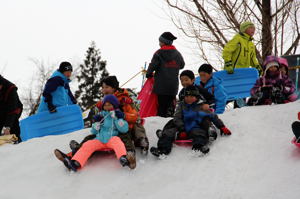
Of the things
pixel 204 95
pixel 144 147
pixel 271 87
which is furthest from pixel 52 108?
pixel 271 87

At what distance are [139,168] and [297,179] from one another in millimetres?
1700

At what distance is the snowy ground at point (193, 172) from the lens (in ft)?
10.9

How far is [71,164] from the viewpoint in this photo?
407 centimetres

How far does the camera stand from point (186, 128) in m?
4.47

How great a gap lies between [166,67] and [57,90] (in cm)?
195

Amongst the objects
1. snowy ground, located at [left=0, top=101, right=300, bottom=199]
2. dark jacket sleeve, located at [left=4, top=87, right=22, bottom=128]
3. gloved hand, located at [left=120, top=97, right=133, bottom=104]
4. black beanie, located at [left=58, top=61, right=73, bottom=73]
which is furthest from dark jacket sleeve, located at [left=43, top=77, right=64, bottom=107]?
gloved hand, located at [left=120, top=97, right=133, bottom=104]

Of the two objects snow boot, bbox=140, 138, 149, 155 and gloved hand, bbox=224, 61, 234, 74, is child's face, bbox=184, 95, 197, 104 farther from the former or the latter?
gloved hand, bbox=224, 61, 234, 74

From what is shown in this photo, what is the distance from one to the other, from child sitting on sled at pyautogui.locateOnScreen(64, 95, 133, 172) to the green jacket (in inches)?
123

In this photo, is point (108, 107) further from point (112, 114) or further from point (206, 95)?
point (206, 95)

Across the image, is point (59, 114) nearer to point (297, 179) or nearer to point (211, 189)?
point (211, 189)

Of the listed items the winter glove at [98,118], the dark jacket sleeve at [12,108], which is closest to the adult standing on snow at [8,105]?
the dark jacket sleeve at [12,108]

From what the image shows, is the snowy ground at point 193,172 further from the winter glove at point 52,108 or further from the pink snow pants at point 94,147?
the winter glove at point 52,108

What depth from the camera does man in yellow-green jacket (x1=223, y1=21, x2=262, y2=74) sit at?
673 cm

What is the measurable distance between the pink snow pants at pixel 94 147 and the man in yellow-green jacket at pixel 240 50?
11.2 ft
